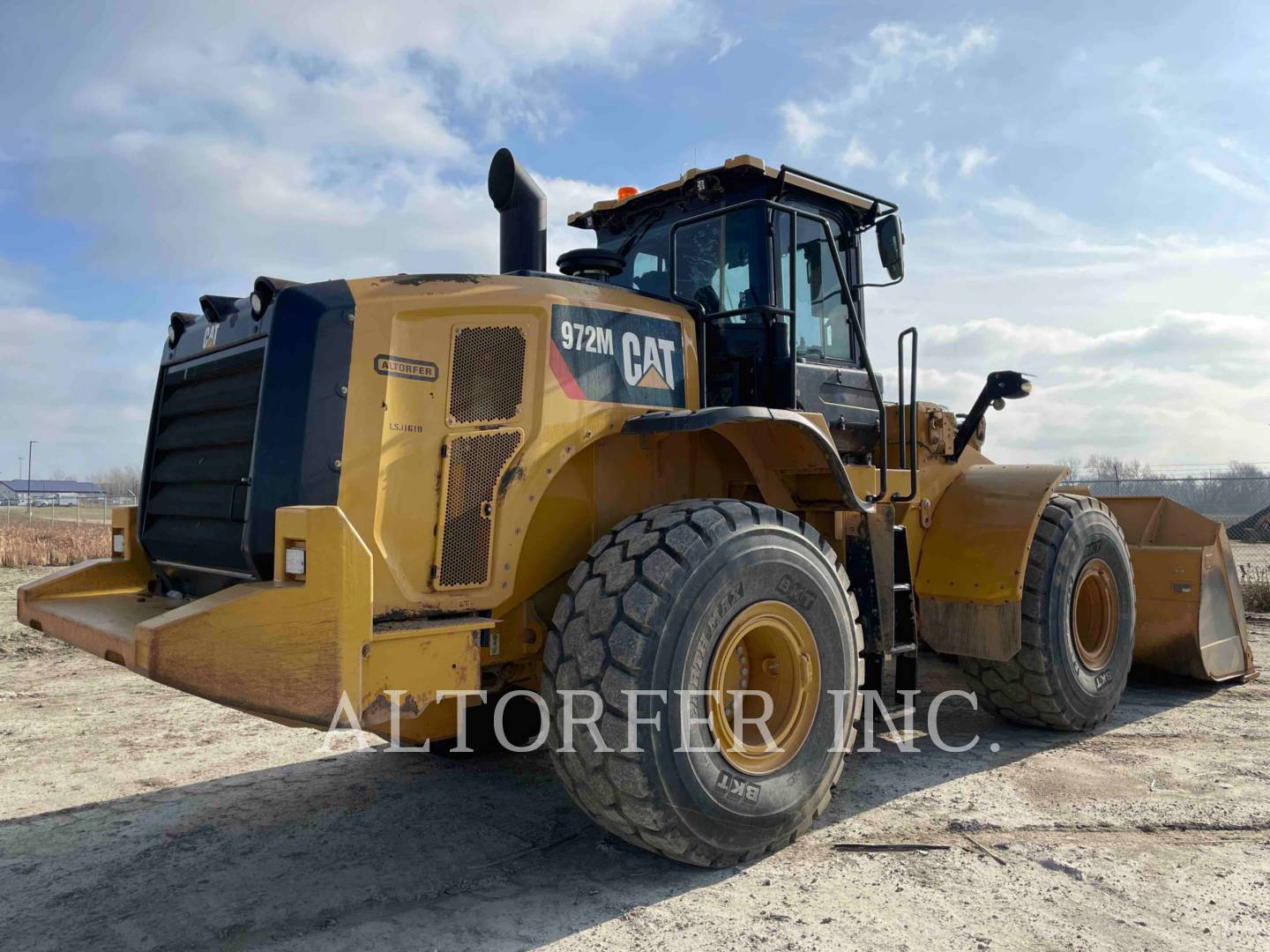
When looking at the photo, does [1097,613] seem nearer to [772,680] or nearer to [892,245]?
[892,245]

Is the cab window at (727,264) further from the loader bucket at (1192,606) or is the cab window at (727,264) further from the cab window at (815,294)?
the loader bucket at (1192,606)

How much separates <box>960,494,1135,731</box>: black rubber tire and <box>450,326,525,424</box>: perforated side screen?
11.3 feet

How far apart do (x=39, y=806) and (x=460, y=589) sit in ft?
8.86

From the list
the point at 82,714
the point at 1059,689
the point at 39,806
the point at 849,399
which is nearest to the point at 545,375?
the point at 849,399

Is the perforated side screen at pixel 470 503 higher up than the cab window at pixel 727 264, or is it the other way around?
the cab window at pixel 727 264

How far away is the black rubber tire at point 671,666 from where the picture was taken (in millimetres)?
3236

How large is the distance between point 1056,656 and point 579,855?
3.16m

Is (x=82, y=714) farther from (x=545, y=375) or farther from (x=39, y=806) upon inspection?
(x=545, y=375)

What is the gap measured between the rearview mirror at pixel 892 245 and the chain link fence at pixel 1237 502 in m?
7.77

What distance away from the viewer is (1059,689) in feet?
17.7

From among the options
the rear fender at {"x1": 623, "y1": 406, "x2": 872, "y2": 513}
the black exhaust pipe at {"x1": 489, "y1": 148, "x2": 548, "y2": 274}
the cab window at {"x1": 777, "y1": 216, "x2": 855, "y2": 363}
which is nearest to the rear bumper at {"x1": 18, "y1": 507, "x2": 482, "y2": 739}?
the rear fender at {"x1": 623, "y1": 406, "x2": 872, "y2": 513}

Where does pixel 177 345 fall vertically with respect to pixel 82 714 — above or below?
above

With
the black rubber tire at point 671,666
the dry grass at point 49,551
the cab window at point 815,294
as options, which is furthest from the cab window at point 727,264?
the dry grass at point 49,551

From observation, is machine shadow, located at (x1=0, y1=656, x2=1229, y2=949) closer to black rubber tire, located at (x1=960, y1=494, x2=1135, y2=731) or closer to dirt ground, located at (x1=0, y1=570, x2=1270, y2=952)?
dirt ground, located at (x1=0, y1=570, x2=1270, y2=952)
